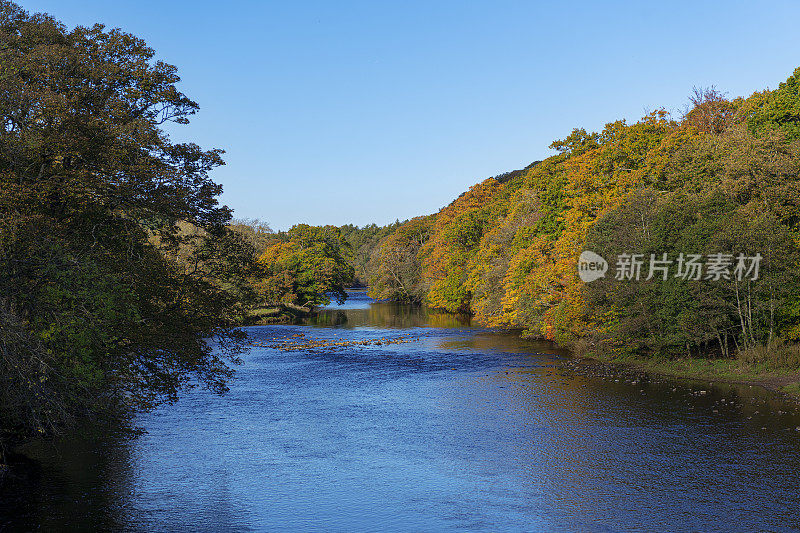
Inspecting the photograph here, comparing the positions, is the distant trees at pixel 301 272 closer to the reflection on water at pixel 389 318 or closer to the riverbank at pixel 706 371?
the reflection on water at pixel 389 318

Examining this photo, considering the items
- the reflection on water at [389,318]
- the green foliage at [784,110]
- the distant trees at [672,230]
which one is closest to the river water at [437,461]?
the distant trees at [672,230]

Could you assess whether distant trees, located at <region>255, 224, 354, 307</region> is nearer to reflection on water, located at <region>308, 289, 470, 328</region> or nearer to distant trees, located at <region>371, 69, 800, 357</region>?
reflection on water, located at <region>308, 289, 470, 328</region>

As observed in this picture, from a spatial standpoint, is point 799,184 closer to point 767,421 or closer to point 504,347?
point 767,421

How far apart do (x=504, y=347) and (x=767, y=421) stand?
2271 cm

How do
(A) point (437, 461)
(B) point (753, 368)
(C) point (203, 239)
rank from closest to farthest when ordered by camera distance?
1. (A) point (437, 461)
2. (C) point (203, 239)
3. (B) point (753, 368)

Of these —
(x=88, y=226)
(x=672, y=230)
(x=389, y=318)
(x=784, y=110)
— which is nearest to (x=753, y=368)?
(x=672, y=230)

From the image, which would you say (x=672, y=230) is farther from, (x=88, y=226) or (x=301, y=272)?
(x=301, y=272)

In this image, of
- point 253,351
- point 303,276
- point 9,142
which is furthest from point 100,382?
point 303,276

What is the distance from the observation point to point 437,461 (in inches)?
794

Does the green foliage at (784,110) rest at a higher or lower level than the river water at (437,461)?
higher

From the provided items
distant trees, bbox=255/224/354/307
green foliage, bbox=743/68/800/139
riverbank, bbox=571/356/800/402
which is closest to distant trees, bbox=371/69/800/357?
green foliage, bbox=743/68/800/139

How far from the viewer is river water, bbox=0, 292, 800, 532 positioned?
15.7m

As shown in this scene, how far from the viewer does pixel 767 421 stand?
2347 centimetres

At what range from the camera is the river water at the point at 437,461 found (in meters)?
15.7
